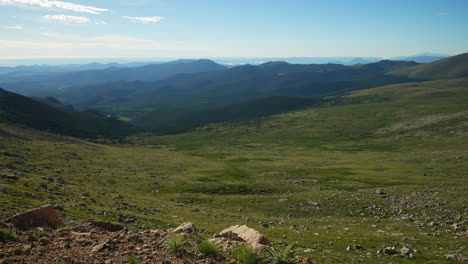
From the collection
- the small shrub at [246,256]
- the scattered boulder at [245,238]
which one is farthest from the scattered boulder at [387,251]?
the small shrub at [246,256]

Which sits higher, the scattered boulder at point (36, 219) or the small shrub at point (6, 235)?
the small shrub at point (6, 235)

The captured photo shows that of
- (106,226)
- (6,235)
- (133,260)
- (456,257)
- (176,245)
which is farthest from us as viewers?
(456,257)

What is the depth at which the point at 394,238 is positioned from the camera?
21.5m

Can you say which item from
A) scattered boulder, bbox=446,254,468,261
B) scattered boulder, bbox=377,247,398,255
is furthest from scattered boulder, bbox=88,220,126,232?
scattered boulder, bbox=446,254,468,261

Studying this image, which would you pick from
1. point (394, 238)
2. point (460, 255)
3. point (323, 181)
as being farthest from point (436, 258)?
point (323, 181)

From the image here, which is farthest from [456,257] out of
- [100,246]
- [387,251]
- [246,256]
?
[100,246]

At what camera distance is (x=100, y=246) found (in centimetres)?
1141

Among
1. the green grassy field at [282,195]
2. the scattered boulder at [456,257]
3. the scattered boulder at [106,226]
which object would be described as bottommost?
the green grassy field at [282,195]

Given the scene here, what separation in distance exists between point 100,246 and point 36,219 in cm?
561

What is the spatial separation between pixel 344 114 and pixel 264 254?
200 metres

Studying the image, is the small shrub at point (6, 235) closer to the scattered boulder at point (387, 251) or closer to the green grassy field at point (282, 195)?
the green grassy field at point (282, 195)

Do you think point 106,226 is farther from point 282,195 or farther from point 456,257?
point 282,195

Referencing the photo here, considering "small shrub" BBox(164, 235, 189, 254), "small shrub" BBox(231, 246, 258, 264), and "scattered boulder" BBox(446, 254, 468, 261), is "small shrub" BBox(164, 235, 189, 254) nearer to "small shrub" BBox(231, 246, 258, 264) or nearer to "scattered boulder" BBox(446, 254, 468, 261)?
"small shrub" BBox(231, 246, 258, 264)

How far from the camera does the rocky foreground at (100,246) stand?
1074cm
